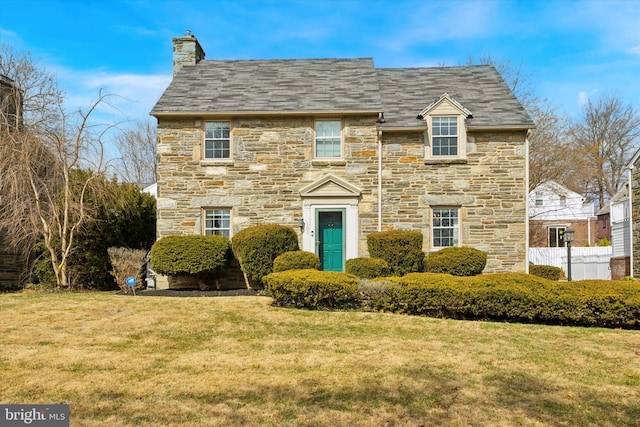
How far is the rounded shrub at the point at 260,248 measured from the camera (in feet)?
48.0

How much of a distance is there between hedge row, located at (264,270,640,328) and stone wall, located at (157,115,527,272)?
474cm

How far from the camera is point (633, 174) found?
1695 centimetres

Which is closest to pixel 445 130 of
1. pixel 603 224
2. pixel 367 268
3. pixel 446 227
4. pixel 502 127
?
pixel 502 127

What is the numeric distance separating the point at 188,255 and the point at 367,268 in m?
5.12

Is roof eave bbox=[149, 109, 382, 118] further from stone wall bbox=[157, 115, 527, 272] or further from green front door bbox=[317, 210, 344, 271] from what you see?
green front door bbox=[317, 210, 344, 271]

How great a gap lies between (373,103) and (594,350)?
398 inches

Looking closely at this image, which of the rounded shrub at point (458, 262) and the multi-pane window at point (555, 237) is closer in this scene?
the rounded shrub at point (458, 262)

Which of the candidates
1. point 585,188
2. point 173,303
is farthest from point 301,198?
point 585,188

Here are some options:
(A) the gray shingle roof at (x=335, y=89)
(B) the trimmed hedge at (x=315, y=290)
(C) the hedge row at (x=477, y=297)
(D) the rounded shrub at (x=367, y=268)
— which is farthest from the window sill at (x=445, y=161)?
(B) the trimmed hedge at (x=315, y=290)

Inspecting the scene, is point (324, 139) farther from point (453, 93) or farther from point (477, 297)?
point (477, 297)

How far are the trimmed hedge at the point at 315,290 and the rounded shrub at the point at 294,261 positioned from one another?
1.56 metres

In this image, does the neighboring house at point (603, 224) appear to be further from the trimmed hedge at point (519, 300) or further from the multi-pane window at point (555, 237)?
the trimmed hedge at point (519, 300)

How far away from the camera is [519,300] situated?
10578 millimetres

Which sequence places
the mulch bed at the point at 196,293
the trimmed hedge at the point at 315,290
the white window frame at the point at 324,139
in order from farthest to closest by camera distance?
the white window frame at the point at 324,139 < the mulch bed at the point at 196,293 < the trimmed hedge at the point at 315,290
